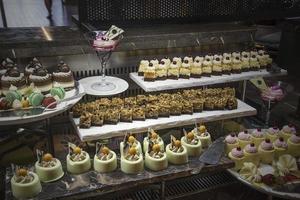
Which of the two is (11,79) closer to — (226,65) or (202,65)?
(202,65)

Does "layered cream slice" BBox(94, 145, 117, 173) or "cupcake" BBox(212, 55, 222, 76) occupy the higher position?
"cupcake" BBox(212, 55, 222, 76)

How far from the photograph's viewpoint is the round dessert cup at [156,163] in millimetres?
3443

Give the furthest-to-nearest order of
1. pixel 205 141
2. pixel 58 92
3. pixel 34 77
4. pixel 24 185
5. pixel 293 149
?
1. pixel 293 149
2. pixel 205 141
3. pixel 34 77
4. pixel 58 92
5. pixel 24 185

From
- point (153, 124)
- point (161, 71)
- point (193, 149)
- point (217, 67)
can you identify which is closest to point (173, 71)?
point (161, 71)

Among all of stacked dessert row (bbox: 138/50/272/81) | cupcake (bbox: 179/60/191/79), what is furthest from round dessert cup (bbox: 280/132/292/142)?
cupcake (bbox: 179/60/191/79)

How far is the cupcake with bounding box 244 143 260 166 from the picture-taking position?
3795 millimetres

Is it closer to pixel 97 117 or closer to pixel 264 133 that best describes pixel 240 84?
pixel 264 133

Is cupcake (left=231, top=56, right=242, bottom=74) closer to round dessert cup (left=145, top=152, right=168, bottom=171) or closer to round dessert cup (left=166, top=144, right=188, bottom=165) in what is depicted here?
round dessert cup (left=166, top=144, right=188, bottom=165)

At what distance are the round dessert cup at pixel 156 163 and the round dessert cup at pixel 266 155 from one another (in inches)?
43.2

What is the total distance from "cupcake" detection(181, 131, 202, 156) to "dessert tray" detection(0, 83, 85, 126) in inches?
47.0

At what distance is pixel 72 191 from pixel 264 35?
774 centimetres

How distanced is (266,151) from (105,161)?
1733mm

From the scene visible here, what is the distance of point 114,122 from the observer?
11.8 ft

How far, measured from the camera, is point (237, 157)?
12.3ft
